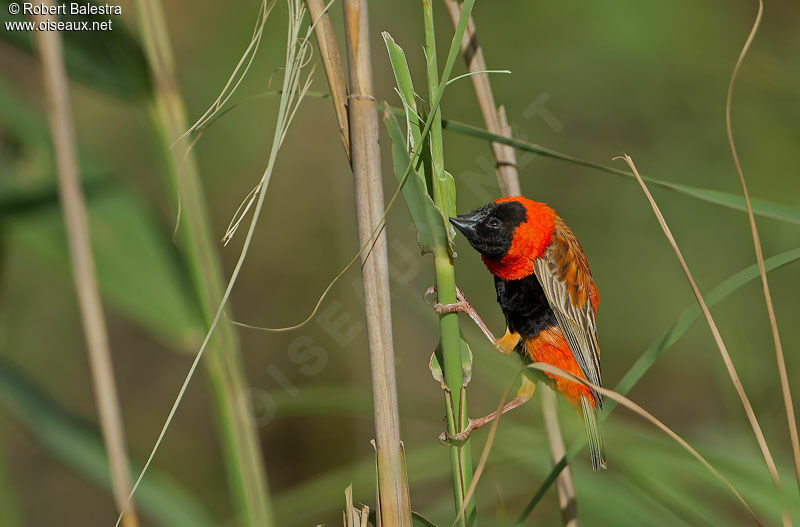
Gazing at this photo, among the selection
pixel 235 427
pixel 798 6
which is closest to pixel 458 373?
pixel 235 427

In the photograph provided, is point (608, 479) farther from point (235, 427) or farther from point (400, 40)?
point (400, 40)

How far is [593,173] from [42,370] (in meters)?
3.88

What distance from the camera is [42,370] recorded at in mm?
4379

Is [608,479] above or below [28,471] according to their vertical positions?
above

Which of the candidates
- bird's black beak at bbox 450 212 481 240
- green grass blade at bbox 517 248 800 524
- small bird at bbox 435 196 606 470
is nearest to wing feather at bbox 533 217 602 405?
small bird at bbox 435 196 606 470

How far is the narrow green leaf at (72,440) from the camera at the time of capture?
1644mm

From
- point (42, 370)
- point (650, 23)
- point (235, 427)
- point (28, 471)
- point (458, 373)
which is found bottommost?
point (28, 471)

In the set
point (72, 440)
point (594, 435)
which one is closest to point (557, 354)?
point (594, 435)

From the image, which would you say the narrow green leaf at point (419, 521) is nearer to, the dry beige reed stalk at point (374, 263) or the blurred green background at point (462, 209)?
the dry beige reed stalk at point (374, 263)

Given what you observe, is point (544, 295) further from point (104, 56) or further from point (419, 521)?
point (104, 56)

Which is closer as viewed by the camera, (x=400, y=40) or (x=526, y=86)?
(x=400, y=40)

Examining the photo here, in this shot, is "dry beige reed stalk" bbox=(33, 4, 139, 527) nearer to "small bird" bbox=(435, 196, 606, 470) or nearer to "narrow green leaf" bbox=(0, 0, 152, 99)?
"narrow green leaf" bbox=(0, 0, 152, 99)

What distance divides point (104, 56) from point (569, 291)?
1.42m

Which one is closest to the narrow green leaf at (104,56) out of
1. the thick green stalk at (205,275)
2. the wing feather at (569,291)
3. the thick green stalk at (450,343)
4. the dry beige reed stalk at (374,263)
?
the thick green stalk at (205,275)
